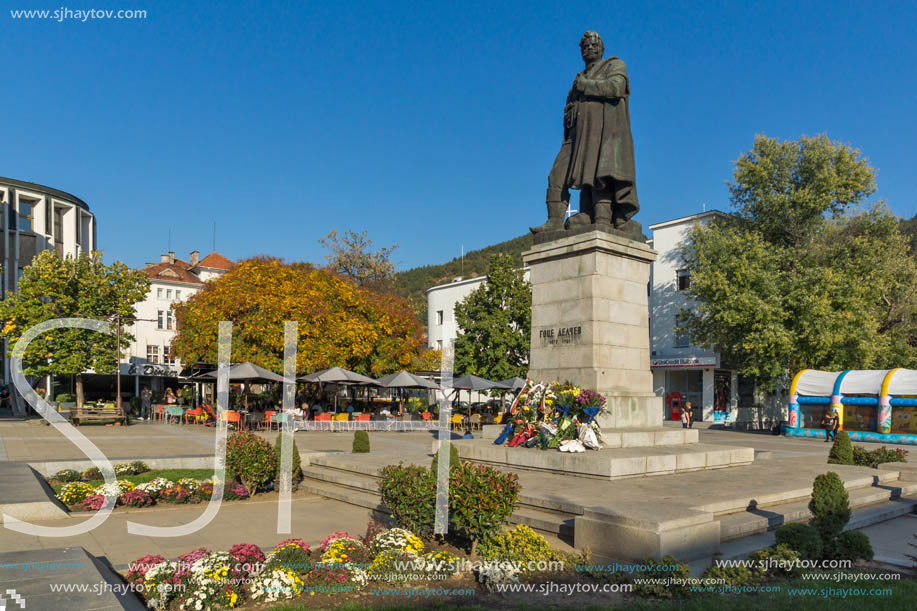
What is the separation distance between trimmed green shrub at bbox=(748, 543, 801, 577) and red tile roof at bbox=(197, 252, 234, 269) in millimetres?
71352

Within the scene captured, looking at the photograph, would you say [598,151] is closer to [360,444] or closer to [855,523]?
[855,523]

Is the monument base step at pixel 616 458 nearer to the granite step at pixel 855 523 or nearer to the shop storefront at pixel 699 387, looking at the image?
the granite step at pixel 855 523

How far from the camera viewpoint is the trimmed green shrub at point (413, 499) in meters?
7.35

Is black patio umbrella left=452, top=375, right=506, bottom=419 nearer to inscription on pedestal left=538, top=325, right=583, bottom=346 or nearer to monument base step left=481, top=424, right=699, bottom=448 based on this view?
monument base step left=481, top=424, right=699, bottom=448

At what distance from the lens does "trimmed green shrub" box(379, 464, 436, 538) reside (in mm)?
7348

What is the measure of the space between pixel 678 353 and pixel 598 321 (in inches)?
1374

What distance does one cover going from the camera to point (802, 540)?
7094 mm

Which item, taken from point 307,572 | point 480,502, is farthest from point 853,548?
point 307,572

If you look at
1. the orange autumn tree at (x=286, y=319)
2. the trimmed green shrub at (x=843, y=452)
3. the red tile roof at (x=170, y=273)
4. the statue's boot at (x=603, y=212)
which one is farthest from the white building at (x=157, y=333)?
the trimmed green shrub at (x=843, y=452)

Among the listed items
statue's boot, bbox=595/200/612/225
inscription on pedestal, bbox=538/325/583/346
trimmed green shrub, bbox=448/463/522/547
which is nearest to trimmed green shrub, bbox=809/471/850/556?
trimmed green shrub, bbox=448/463/522/547

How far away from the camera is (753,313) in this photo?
33750 millimetres

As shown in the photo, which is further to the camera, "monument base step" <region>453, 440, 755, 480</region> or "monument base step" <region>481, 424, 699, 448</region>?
"monument base step" <region>481, 424, 699, 448</region>

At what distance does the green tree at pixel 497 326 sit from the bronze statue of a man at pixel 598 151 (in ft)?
85.1

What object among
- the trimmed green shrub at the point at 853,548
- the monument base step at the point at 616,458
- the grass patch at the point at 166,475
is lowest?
the grass patch at the point at 166,475
